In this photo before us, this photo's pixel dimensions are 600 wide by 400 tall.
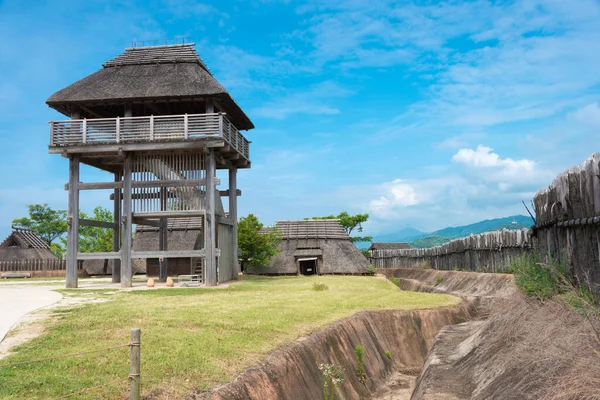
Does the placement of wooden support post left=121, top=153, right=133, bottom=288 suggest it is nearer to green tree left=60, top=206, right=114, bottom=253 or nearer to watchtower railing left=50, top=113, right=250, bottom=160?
watchtower railing left=50, top=113, right=250, bottom=160

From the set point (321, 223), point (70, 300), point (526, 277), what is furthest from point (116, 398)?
point (321, 223)

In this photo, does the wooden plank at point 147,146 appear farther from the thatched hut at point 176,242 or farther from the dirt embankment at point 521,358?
the thatched hut at point 176,242

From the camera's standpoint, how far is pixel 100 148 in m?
23.4

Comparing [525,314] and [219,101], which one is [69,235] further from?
[525,314]

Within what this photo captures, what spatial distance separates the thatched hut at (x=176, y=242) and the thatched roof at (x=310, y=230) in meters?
5.76

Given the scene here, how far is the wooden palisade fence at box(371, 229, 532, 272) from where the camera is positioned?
22.3 m

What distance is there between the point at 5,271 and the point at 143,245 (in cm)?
1086

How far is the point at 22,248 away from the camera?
44094 mm

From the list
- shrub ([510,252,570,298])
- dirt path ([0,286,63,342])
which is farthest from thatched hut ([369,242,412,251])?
shrub ([510,252,570,298])

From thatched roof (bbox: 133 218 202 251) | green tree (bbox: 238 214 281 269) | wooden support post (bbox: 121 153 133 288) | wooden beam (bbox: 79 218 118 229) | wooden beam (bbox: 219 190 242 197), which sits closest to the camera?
wooden support post (bbox: 121 153 133 288)

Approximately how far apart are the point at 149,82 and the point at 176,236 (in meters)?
18.3

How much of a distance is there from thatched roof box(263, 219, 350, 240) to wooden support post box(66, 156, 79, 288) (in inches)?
701

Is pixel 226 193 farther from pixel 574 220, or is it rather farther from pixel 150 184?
pixel 574 220

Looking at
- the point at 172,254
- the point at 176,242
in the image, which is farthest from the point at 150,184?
the point at 176,242
